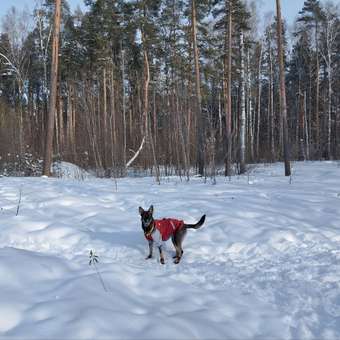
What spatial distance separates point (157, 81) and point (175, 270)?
26302 millimetres

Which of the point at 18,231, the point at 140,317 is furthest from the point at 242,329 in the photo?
the point at 18,231

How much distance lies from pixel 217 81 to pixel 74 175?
15.5 metres

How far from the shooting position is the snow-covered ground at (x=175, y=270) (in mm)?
3561

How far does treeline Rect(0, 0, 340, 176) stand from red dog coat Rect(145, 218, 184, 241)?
8.01 m

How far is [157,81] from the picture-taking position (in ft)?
100

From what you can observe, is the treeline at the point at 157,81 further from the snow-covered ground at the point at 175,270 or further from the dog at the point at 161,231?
the dog at the point at 161,231

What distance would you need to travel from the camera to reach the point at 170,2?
2706cm

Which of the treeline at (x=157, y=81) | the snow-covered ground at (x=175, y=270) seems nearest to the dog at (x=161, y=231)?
the snow-covered ground at (x=175, y=270)

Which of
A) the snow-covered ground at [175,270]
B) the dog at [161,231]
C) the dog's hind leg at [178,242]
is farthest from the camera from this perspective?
the dog's hind leg at [178,242]

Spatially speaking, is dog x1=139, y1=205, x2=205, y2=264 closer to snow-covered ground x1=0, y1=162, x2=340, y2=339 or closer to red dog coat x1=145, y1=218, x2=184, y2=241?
red dog coat x1=145, y1=218, x2=184, y2=241

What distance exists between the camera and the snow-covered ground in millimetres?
3561

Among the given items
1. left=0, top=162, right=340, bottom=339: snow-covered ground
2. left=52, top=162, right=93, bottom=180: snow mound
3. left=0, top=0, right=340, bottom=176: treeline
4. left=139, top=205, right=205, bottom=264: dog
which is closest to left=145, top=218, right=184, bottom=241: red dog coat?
left=139, top=205, right=205, bottom=264: dog

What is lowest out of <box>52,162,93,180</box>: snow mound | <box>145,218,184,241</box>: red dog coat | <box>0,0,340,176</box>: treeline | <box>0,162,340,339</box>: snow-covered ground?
<box>0,162,340,339</box>: snow-covered ground

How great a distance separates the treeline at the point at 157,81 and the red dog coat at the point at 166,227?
801cm
